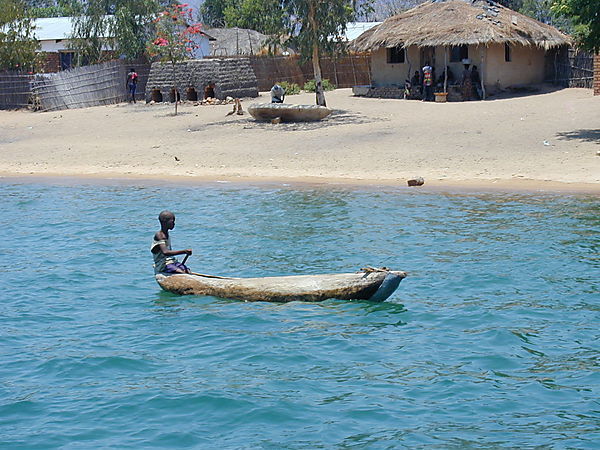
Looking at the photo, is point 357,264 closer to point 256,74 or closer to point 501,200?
point 501,200

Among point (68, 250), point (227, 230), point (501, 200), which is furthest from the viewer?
point (501, 200)

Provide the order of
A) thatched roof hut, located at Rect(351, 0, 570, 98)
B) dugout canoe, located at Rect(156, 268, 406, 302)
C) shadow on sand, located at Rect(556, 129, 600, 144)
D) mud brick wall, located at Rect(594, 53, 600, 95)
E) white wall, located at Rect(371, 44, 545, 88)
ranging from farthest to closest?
white wall, located at Rect(371, 44, 545, 88), thatched roof hut, located at Rect(351, 0, 570, 98), mud brick wall, located at Rect(594, 53, 600, 95), shadow on sand, located at Rect(556, 129, 600, 144), dugout canoe, located at Rect(156, 268, 406, 302)

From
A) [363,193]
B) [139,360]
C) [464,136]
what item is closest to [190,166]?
[363,193]

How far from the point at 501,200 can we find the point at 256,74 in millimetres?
19652

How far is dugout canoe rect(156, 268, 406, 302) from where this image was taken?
31.1 feet

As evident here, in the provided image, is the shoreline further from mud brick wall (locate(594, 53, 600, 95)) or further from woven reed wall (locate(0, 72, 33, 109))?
woven reed wall (locate(0, 72, 33, 109))

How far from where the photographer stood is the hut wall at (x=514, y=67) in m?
30.0

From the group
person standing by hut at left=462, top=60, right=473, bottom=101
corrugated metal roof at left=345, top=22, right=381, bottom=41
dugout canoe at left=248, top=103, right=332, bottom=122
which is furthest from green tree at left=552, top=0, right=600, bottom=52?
corrugated metal roof at left=345, top=22, right=381, bottom=41

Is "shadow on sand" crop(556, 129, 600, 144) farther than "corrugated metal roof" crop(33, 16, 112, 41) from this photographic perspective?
No

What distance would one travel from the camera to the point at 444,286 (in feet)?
35.9

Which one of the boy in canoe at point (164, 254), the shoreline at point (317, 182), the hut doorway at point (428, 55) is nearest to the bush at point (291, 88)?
the hut doorway at point (428, 55)

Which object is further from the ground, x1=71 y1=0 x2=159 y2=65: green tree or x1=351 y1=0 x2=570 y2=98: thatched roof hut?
x1=71 y1=0 x2=159 y2=65: green tree

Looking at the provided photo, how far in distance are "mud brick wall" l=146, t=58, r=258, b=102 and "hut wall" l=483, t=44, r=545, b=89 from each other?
8897mm

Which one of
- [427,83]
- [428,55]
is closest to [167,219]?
[427,83]
